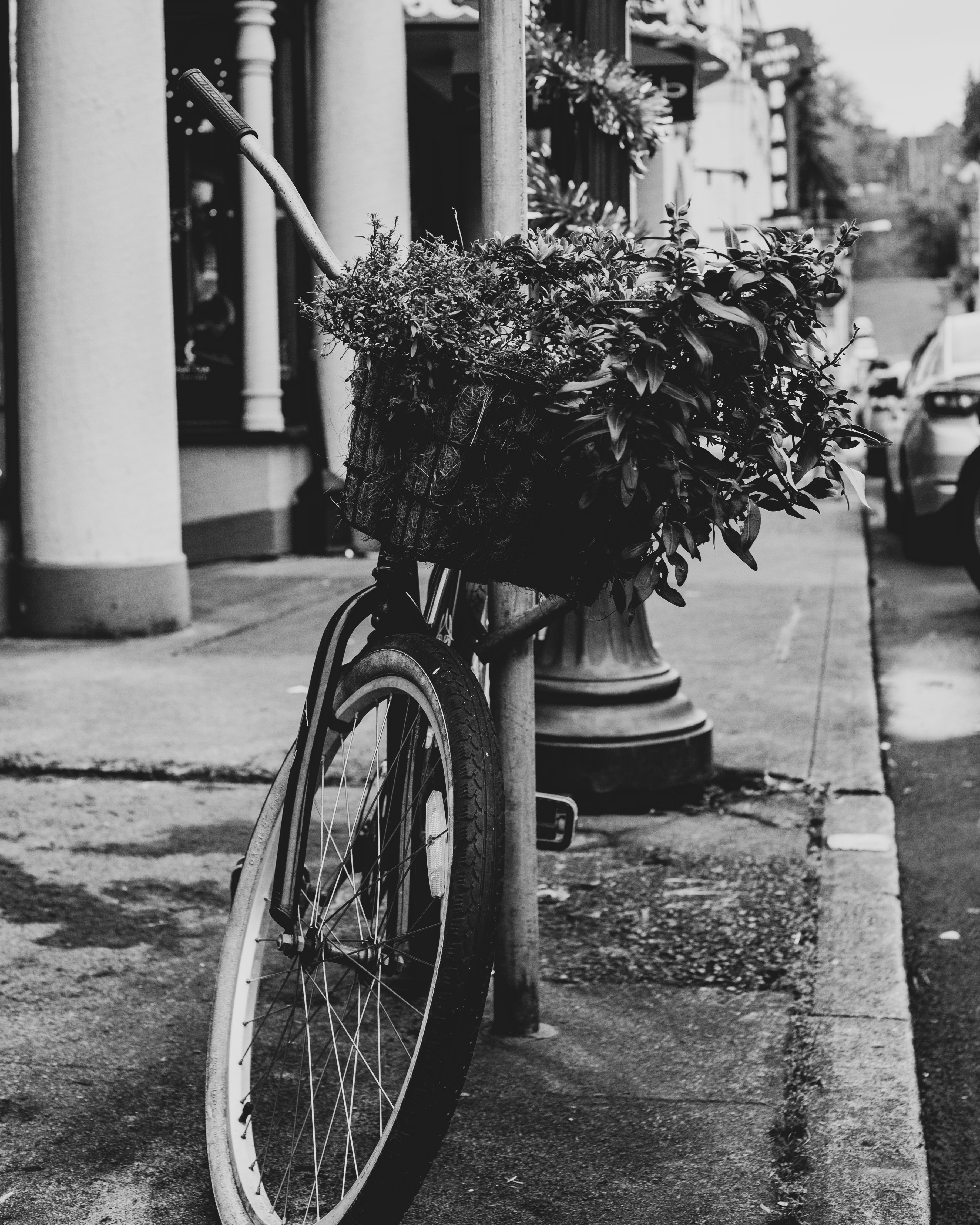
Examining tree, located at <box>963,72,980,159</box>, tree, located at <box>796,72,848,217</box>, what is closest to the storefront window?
tree, located at <box>796,72,848,217</box>

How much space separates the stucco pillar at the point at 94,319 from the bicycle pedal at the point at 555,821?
4645 mm

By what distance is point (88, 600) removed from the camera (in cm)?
757

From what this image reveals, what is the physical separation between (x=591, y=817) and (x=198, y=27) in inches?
321

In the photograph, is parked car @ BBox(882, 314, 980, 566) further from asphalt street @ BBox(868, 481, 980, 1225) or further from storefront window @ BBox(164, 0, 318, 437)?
storefront window @ BBox(164, 0, 318, 437)

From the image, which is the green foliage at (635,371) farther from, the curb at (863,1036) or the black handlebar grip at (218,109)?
the curb at (863,1036)

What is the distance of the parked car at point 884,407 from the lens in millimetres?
13016

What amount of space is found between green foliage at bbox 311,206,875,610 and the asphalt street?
121 cm

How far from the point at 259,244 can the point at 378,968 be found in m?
9.07

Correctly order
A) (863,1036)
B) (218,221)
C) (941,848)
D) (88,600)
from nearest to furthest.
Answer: (863,1036) < (941,848) < (88,600) < (218,221)

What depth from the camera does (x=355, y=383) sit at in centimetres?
262

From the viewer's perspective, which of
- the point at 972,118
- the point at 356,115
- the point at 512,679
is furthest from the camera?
the point at 972,118

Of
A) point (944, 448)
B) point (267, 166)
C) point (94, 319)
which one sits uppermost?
point (94, 319)

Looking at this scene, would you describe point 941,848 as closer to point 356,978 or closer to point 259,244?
point 356,978

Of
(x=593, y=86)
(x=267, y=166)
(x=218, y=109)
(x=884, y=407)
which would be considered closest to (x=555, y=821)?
(x=267, y=166)
